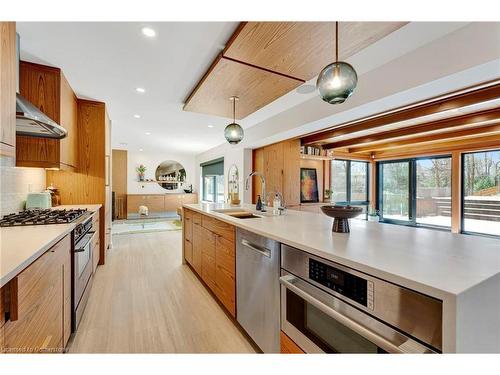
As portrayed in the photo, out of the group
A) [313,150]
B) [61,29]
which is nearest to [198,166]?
[313,150]

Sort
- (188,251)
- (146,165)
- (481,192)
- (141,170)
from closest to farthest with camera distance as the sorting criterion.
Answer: (188,251), (481,192), (141,170), (146,165)

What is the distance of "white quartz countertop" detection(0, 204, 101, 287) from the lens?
869mm

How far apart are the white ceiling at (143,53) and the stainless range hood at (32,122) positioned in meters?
0.36

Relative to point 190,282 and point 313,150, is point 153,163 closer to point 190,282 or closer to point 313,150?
point 313,150

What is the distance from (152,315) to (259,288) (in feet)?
3.92

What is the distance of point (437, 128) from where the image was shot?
3.77 m

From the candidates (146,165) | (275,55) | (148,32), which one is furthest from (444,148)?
(146,165)

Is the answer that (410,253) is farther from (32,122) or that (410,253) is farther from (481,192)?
(481,192)

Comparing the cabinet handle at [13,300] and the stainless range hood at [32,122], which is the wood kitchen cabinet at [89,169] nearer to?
the stainless range hood at [32,122]

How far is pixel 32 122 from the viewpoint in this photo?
175 centimetres

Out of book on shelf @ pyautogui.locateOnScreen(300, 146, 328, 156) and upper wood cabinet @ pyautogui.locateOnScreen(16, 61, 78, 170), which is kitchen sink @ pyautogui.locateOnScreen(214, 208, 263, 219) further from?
book on shelf @ pyautogui.locateOnScreen(300, 146, 328, 156)

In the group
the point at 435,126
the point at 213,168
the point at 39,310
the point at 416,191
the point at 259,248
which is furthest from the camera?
the point at 213,168

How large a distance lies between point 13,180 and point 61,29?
4.97 feet

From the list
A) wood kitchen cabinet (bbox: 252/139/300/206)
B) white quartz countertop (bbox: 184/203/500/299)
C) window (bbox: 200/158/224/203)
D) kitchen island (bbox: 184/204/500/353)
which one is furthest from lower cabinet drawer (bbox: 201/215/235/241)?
window (bbox: 200/158/224/203)
